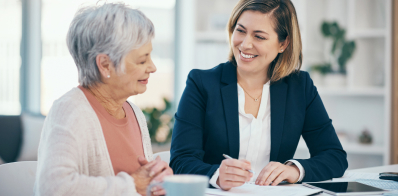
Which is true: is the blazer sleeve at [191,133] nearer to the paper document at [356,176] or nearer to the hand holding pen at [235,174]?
the hand holding pen at [235,174]

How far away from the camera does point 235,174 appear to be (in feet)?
3.49

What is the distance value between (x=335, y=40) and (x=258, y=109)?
6.10ft

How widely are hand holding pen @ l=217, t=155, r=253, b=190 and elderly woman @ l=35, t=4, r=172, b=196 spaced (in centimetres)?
20

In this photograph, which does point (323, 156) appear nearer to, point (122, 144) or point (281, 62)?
point (281, 62)

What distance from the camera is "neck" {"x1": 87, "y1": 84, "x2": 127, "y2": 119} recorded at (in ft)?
3.48

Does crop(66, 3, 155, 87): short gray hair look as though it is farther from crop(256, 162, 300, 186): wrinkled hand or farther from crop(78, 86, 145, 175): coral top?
crop(256, 162, 300, 186): wrinkled hand

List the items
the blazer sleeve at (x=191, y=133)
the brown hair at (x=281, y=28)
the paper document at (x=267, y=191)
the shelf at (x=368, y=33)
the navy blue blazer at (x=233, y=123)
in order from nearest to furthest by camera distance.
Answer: the paper document at (x=267, y=191) → the blazer sleeve at (x=191, y=133) → the navy blue blazer at (x=233, y=123) → the brown hair at (x=281, y=28) → the shelf at (x=368, y=33)

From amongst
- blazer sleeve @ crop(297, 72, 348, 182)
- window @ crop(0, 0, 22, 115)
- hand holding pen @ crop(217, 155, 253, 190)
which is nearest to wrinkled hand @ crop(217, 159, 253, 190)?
hand holding pen @ crop(217, 155, 253, 190)

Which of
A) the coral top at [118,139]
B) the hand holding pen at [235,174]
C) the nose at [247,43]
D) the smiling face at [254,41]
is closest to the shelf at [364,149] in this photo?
the smiling face at [254,41]

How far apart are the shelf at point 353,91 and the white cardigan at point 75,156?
2.57m

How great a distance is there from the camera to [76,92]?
0.99 metres

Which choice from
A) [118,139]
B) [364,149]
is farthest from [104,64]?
[364,149]

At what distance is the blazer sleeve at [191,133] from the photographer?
129 cm

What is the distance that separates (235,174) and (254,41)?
26.2 inches
